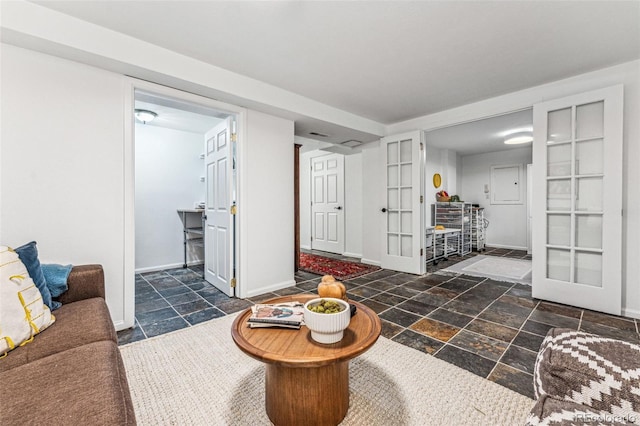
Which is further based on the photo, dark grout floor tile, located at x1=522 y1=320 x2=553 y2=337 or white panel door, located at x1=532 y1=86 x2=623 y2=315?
white panel door, located at x1=532 y1=86 x2=623 y2=315

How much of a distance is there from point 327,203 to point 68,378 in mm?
5419

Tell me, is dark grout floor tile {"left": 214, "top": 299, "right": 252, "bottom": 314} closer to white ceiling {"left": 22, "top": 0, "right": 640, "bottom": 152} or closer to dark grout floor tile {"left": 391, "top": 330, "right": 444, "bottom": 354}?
dark grout floor tile {"left": 391, "top": 330, "right": 444, "bottom": 354}

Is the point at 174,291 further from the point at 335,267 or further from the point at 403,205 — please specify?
the point at 403,205

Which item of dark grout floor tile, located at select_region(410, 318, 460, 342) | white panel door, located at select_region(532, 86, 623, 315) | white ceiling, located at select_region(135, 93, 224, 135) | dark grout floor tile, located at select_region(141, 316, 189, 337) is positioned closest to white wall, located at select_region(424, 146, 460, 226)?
white panel door, located at select_region(532, 86, 623, 315)

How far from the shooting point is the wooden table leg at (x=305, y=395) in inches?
46.9

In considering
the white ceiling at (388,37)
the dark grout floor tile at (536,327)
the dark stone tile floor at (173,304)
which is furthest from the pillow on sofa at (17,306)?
the dark grout floor tile at (536,327)

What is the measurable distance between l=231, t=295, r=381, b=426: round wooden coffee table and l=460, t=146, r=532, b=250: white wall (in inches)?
259

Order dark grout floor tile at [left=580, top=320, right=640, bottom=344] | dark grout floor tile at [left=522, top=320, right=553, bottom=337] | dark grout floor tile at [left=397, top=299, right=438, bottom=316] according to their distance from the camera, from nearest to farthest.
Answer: dark grout floor tile at [left=580, top=320, right=640, bottom=344]
dark grout floor tile at [left=522, top=320, right=553, bottom=337]
dark grout floor tile at [left=397, top=299, right=438, bottom=316]

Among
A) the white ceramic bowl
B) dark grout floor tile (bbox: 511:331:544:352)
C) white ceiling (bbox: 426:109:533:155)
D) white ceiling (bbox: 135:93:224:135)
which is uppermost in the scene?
white ceiling (bbox: 426:109:533:155)

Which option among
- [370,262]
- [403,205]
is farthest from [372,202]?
[370,262]

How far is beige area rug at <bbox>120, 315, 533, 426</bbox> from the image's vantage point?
4.39 feet

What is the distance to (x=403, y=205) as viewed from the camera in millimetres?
4312

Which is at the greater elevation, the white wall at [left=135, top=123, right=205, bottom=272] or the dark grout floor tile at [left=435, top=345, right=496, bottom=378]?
the white wall at [left=135, top=123, right=205, bottom=272]

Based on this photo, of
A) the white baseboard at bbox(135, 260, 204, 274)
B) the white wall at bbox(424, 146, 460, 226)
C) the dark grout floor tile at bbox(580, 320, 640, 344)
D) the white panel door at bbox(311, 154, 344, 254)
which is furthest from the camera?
the white wall at bbox(424, 146, 460, 226)
